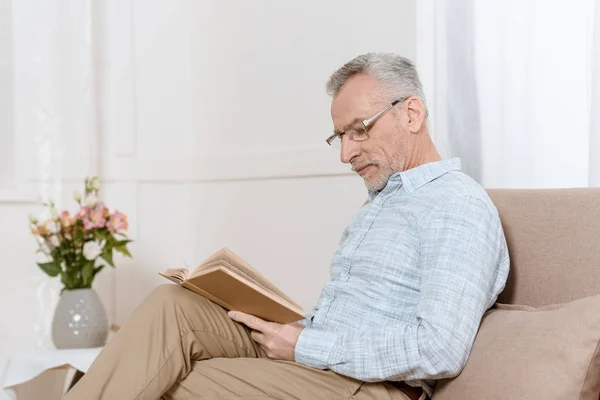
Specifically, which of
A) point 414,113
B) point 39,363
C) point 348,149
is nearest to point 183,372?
point 348,149

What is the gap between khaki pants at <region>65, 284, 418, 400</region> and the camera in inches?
66.7

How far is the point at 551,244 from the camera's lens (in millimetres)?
1779

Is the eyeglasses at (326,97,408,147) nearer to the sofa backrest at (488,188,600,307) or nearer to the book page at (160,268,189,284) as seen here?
the sofa backrest at (488,188,600,307)

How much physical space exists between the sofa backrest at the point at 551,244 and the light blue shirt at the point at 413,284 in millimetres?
79

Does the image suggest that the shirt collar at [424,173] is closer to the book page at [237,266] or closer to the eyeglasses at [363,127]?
the eyeglasses at [363,127]

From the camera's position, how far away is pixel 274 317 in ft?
6.05

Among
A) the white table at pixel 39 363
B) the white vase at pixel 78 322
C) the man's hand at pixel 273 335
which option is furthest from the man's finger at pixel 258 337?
the white vase at pixel 78 322

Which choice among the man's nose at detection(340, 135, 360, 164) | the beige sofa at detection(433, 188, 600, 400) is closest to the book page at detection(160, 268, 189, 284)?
the man's nose at detection(340, 135, 360, 164)

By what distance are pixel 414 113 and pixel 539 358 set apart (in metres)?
0.74

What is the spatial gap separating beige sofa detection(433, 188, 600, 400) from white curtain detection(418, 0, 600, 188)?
359 mm

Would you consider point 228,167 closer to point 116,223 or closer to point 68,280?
point 116,223

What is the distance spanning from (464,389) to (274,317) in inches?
17.7

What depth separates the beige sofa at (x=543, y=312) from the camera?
145 centimetres

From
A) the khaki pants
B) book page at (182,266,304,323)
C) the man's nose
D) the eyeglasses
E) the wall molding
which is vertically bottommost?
the khaki pants
